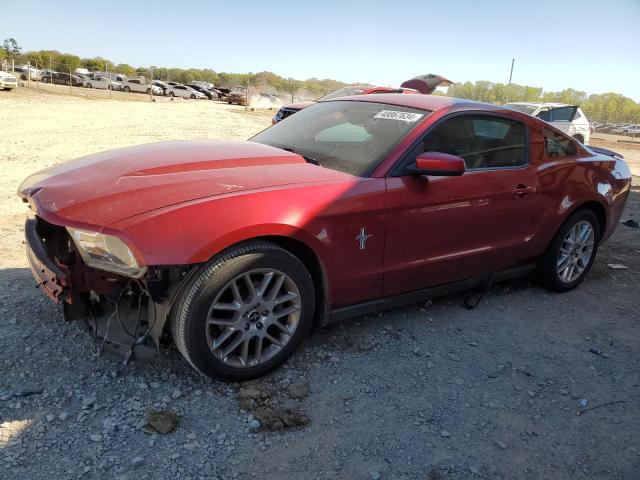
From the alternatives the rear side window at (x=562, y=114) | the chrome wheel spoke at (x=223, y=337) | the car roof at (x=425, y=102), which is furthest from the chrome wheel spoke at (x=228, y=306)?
the rear side window at (x=562, y=114)

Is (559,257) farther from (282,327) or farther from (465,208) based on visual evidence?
(282,327)

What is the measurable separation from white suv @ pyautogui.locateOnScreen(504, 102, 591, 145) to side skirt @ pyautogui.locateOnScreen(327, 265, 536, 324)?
10.6 meters

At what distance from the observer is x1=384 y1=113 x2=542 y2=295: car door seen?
3203mm

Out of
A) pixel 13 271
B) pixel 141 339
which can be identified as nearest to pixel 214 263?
pixel 141 339

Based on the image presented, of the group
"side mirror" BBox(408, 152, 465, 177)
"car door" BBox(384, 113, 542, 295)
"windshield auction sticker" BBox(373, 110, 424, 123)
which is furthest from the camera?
"windshield auction sticker" BBox(373, 110, 424, 123)

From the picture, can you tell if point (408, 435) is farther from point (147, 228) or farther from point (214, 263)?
point (147, 228)

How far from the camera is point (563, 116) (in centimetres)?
1387

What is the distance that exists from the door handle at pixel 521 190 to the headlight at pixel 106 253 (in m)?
2.69

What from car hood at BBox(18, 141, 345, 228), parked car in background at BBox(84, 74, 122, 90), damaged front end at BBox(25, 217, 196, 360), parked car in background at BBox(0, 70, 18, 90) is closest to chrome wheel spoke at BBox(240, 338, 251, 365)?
damaged front end at BBox(25, 217, 196, 360)

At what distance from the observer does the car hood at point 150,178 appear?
2.52m

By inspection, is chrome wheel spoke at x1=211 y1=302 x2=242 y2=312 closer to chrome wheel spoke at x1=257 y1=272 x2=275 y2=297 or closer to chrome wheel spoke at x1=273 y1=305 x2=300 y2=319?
chrome wheel spoke at x1=257 y1=272 x2=275 y2=297

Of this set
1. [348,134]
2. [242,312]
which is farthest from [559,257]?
[242,312]

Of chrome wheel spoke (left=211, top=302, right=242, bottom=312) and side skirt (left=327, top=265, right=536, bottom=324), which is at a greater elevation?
chrome wheel spoke (left=211, top=302, right=242, bottom=312)

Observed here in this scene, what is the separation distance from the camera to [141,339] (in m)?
2.58
